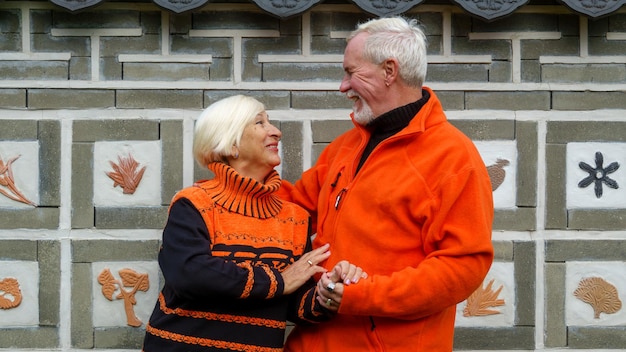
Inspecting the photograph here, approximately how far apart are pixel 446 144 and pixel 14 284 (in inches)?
87.7

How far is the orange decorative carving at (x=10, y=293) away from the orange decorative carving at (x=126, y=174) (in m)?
0.66

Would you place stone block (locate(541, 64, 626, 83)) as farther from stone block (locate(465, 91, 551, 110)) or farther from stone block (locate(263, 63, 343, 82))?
stone block (locate(263, 63, 343, 82))

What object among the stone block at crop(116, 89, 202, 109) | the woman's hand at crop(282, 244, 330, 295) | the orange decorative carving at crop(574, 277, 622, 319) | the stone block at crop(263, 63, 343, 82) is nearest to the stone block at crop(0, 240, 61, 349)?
the stone block at crop(116, 89, 202, 109)

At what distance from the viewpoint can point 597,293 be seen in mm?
4180

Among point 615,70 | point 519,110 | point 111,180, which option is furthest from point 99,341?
point 615,70

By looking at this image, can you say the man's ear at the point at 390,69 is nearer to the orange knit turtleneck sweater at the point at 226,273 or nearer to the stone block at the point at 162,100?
the orange knit turtleneck sweater at the point at 226,273

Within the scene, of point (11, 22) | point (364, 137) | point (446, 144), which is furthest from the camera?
point (11, 22)

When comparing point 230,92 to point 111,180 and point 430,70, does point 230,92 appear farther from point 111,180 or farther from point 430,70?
point 430,70

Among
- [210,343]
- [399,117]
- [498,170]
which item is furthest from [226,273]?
[498,170]

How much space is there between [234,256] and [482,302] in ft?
4.85

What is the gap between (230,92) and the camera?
13.6 ft

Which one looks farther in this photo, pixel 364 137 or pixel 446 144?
pixel 364 137

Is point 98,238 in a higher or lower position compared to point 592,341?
higher

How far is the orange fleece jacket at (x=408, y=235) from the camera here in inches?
119
